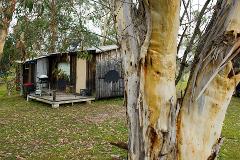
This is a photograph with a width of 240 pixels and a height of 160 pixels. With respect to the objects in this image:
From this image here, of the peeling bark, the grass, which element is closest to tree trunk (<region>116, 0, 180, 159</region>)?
the peeling bark

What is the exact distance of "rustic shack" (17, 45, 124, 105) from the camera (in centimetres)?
2295

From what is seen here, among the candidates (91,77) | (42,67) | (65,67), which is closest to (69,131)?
(91,77)

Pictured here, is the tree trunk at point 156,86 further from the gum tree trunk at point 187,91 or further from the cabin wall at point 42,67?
the cabin wall at point 42,67

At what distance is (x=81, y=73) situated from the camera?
80.4ft

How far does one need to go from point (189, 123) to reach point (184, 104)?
0.55ft

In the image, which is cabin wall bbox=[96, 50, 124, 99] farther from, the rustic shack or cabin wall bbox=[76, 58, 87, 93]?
cabin wall bbox=[76, 58, 87, 93]

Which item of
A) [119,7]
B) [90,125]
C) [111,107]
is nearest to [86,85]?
[111,107]

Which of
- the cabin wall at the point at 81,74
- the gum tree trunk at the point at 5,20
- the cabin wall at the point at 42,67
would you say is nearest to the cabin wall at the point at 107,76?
the cabin wall at the point at 81,74

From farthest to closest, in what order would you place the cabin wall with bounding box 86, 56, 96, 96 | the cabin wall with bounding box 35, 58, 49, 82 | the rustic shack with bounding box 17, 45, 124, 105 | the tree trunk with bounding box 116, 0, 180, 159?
the cabin wall with bounding box 35, 58, 49, 82, the cabin wall with bounding box 86, 56, 96, 96, the rustic shack with bounding box 17, 45, 124, 105, the tree trunk with bounding box 116, 0, 180, 159

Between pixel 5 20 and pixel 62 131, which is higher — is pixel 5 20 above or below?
above

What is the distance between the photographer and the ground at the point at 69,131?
1028 centimetres

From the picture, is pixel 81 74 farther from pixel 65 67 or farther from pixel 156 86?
pixel 156 86

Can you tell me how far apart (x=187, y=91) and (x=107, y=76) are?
2028 cm

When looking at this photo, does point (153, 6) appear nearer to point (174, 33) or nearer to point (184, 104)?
point (174, 33)
